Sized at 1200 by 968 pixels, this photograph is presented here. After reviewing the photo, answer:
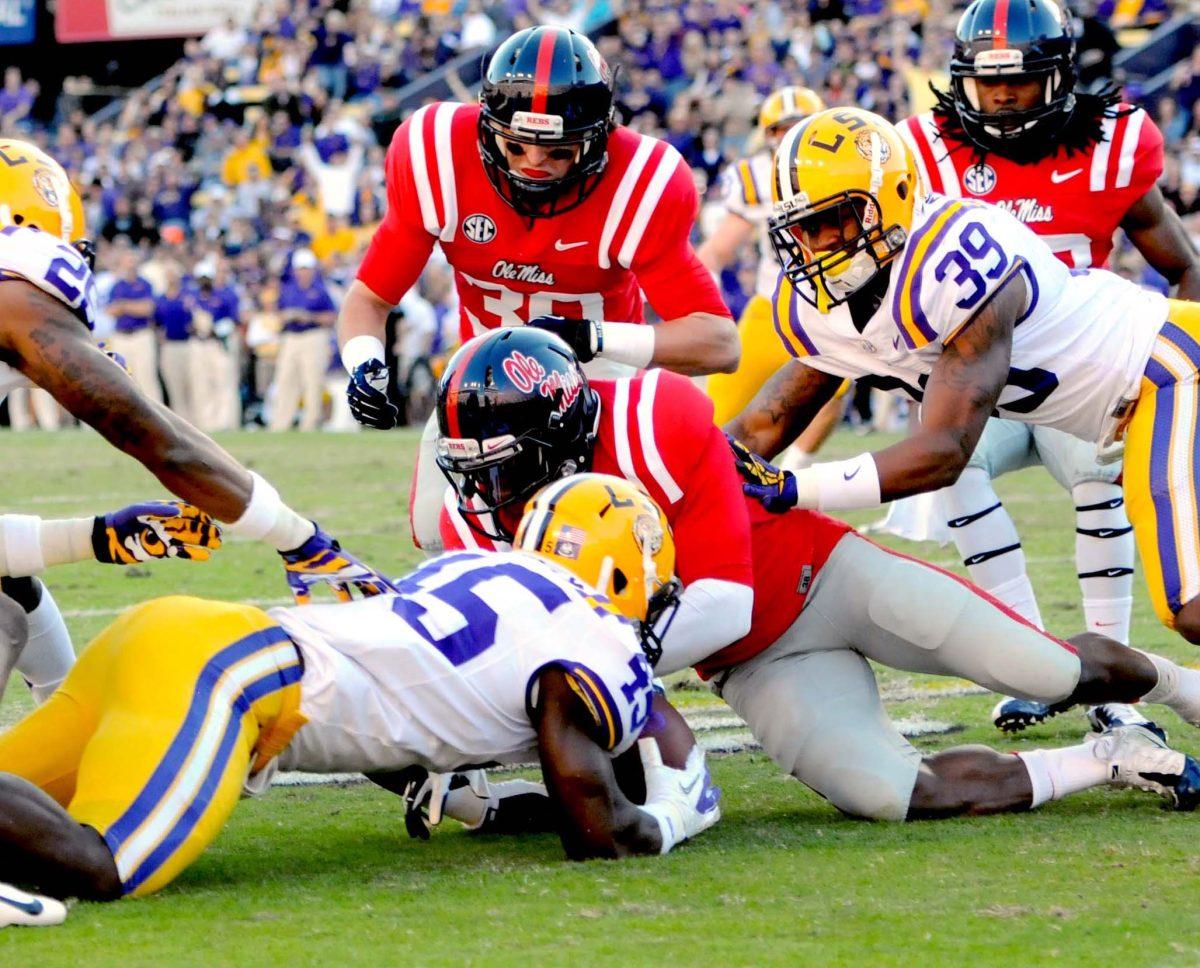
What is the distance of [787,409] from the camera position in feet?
15.6

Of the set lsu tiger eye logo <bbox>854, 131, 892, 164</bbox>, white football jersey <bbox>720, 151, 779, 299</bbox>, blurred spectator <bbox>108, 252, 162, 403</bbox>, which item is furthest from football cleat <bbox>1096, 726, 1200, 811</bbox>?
blurred spectator <bbox>108, 252, 162, 403</bbox>

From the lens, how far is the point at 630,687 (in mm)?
3463

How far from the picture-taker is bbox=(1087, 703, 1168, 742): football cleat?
455cm

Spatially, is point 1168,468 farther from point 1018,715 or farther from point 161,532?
point 161,532

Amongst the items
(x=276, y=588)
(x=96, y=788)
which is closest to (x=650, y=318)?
(x=276, y=588)

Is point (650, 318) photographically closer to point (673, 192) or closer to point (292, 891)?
point (673, 192)

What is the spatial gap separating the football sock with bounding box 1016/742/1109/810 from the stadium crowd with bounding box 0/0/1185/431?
10.2 meters

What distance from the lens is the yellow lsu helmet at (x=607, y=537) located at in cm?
356

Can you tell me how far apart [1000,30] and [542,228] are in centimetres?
130

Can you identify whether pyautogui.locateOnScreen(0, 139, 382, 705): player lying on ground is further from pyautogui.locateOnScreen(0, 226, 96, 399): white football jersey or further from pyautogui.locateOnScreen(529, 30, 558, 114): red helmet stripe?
pyautogui.locateOnScreen(529, 30, 558, 114): red helmet stripe

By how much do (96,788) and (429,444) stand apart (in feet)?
5.86

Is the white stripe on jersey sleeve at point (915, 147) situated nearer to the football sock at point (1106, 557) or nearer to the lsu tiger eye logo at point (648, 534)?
the football sock at point (1106, 557)

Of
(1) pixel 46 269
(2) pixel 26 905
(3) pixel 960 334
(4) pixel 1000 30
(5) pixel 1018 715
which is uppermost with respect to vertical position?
(4) pixel 1000 30

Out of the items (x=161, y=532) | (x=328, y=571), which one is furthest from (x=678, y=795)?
(x=161, y=532)
